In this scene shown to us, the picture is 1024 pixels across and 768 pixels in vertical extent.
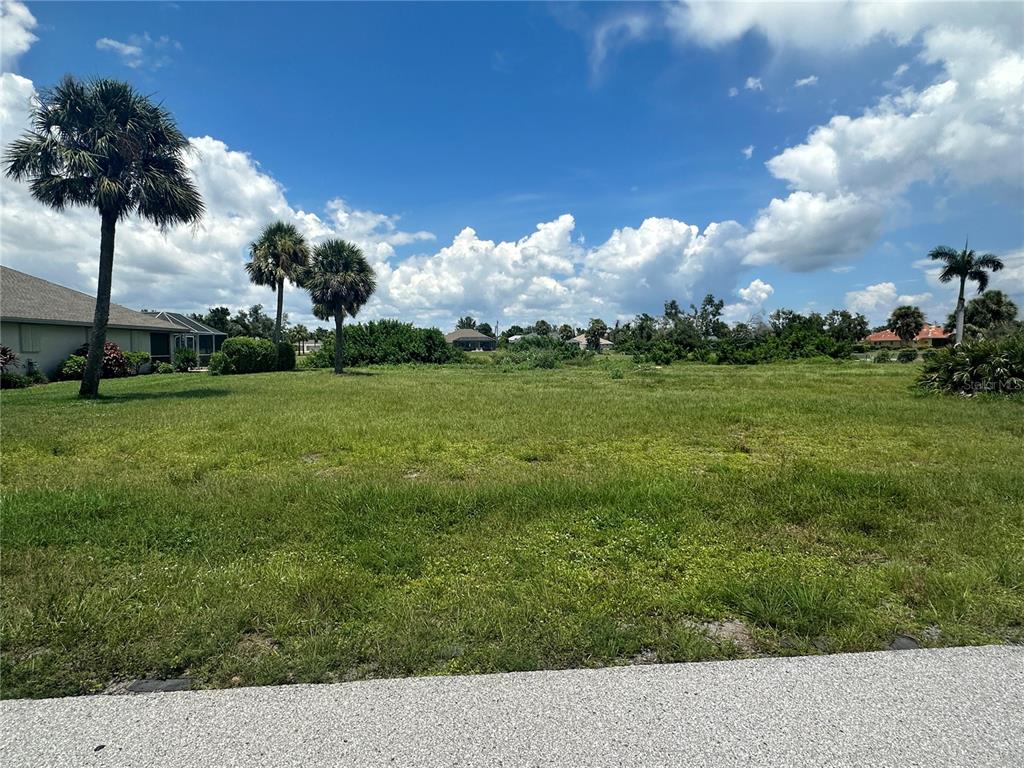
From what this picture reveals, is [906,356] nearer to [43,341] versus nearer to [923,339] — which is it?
[923,339]

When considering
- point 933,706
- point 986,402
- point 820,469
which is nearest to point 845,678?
point 933,706

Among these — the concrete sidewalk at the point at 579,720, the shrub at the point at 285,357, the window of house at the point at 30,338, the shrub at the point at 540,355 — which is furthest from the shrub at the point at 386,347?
the concrete sidewalk at the point at 579,720

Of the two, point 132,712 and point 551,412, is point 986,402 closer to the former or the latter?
point 551,412

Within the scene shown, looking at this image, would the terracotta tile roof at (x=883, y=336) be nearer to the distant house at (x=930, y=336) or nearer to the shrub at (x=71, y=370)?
the distant house at (x=930, y=336)

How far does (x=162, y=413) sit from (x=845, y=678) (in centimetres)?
1341

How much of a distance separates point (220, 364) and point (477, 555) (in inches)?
1219

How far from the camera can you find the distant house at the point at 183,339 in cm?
3170

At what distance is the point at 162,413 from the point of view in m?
11.6

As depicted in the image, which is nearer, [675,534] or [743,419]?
[675,534]

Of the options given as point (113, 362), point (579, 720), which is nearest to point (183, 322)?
point (113, 362)

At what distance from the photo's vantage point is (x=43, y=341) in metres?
21.8

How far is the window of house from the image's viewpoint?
816 inches

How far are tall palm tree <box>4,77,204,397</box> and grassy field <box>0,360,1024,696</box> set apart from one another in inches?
369

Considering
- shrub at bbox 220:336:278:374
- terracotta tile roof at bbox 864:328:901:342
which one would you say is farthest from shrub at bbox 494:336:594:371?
terracotta tile roof at bbox 864:328:901:342
